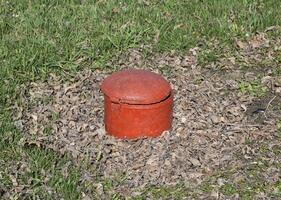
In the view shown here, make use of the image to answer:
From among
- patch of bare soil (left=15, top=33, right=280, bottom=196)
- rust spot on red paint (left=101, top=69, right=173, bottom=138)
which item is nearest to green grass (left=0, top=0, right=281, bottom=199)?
patch of bare soil (left=15, top=33, right=280, bottom=196)

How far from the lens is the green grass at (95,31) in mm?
5844

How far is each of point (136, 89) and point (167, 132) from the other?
0.56 m

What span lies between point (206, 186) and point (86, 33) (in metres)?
2.73

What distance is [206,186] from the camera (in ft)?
14.8

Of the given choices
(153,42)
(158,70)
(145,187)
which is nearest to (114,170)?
(145,187)

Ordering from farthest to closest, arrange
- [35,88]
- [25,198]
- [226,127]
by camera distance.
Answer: [35,88] → [226,127] → [25,198]

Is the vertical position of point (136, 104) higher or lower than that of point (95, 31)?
higher

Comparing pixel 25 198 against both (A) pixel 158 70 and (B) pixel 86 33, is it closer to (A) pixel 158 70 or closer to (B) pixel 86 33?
(A) pixel 158 70

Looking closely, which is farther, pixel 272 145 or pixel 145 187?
pixel 272 145

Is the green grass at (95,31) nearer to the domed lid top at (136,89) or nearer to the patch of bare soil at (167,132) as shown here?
the patch of bare soil at (167,132)

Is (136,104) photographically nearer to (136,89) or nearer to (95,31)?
(136,89)

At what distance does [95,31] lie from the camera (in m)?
6.68

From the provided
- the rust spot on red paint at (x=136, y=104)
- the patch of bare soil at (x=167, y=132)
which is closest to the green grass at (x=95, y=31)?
the patch of bare soil at (x=167, y=132)

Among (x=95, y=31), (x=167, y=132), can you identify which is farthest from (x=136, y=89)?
(x=95, y=31)
